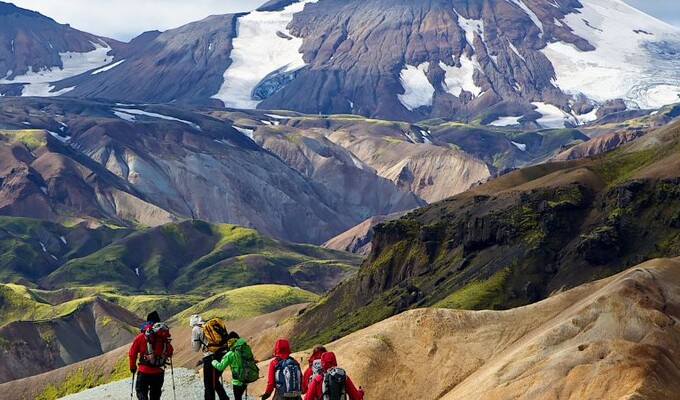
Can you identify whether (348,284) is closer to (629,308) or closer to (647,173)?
(647,173)

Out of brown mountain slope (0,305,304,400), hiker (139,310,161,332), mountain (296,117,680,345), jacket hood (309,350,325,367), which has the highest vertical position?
hiker (139,310,161,332)

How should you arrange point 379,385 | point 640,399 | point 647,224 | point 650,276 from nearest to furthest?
1. point 640,399
2. point 379,385
3. point 650,276
4. point 647,224

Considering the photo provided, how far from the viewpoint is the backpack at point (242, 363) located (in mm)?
32969

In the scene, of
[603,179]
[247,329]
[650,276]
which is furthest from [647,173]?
[650,276]

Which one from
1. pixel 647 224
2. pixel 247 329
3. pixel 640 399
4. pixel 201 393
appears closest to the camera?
pixel 201 393

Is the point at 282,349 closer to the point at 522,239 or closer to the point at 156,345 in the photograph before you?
the point at 156,345

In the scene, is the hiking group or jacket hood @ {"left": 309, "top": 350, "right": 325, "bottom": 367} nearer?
the hiking group

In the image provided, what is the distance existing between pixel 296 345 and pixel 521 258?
3188 cm

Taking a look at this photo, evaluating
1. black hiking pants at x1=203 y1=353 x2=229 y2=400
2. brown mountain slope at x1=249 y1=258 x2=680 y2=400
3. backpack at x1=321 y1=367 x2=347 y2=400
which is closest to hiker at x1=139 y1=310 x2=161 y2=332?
black hiking pants at x1=203 y1=353 x2=229 y2=400

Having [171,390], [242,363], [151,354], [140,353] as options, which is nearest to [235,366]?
[242,363]

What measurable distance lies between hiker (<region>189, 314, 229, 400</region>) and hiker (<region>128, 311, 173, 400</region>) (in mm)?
869

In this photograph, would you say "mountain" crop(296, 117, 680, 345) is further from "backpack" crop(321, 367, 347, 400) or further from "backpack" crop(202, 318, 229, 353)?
"backpack" crop(321, 367, 347, 400)

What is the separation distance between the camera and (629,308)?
6281cm

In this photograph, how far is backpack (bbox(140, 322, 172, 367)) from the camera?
3434 centimetres
